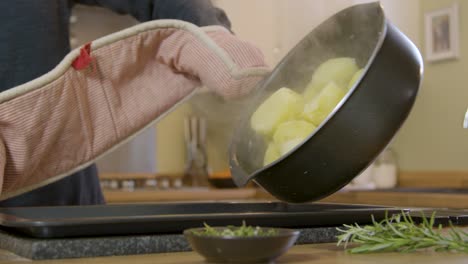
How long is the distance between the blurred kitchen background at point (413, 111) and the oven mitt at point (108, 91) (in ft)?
5.08

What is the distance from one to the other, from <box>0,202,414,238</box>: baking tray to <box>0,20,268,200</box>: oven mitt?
11cm

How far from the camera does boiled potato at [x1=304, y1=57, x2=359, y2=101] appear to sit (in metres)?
0.68

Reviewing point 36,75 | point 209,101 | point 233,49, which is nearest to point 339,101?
point 233,49

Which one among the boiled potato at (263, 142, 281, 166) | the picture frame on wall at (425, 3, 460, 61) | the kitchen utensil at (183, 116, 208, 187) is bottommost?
the kitchen utensil at (183, 116, 208, 187)

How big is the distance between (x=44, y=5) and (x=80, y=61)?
12.9 inches

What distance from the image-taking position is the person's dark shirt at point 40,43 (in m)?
1.09

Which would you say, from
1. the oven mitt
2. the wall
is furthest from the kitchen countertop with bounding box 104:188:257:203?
the oven mitt

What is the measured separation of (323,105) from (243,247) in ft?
0.66

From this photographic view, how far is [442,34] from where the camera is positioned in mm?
2762

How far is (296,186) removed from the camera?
0.66m

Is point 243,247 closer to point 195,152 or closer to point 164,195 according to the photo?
point 164,195

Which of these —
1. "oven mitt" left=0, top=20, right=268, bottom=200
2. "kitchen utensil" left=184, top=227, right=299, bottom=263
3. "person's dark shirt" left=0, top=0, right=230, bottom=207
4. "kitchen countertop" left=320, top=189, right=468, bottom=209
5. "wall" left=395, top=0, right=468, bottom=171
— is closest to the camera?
"kitchen utensil" left=184, top=227, right=299, bottom=263

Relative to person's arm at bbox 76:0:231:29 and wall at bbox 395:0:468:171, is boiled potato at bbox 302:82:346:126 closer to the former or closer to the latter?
person's arm at bbox 76:0:231:29

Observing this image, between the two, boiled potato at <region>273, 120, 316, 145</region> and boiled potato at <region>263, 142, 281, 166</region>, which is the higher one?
boiled potato at <region>273, 120, 316, 145</region>
